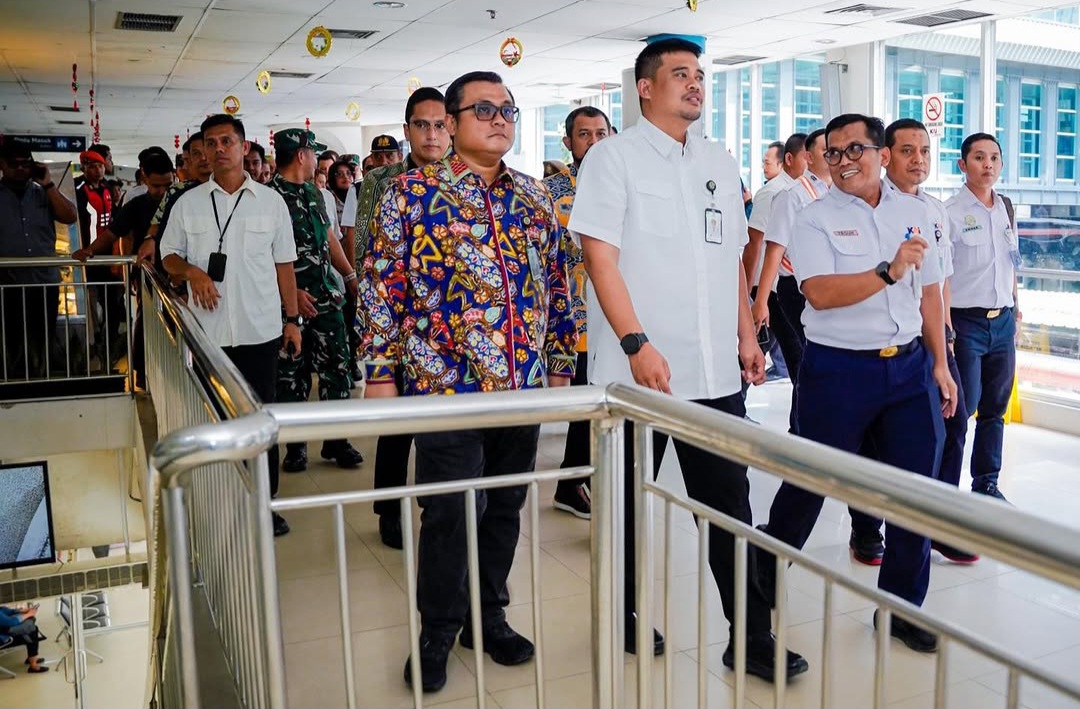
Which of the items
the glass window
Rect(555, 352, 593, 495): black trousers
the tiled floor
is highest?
the glass window

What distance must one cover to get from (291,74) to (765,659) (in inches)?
484

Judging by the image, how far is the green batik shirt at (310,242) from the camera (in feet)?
15.0

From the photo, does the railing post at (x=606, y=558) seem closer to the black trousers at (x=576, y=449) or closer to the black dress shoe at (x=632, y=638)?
the black dress shoe at (x=632, y=638)

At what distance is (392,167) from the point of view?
4160 millimetres

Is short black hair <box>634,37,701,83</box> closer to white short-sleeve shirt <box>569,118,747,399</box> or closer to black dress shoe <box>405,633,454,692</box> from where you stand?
white short-sleeve shirt <box>569,118,747,399</box>

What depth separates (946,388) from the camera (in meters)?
3.27

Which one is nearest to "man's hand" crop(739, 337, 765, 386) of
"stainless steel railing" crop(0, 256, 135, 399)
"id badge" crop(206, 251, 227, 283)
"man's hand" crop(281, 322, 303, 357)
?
"id badge" crop(206, 251, 227, 283)

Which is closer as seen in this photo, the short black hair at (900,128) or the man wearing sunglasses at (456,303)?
the man wearing sunglasses at (456,303)

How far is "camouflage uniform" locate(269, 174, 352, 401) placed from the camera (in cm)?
459

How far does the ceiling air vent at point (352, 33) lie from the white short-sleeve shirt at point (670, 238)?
8.26 metres

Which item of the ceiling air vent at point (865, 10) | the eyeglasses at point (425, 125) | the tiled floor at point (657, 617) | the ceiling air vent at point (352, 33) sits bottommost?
the tiled floor at point (657, 617)

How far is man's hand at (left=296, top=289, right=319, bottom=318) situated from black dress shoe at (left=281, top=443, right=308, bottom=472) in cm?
65

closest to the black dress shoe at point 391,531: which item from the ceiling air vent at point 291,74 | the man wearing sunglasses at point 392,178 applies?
the man wearing sunglasses at point 392,178

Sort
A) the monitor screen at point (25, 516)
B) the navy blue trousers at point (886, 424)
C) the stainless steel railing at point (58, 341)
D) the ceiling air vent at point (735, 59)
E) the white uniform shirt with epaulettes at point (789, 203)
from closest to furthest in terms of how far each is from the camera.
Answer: the navy blue trousers at point (886, 424)
the white uniform shirt with epaulettes at point (789, 203)
the stainless steel railing at point (58, 341)
the monitor screen at point (25, 516)
the ceiling air vent at point (735, 59)
